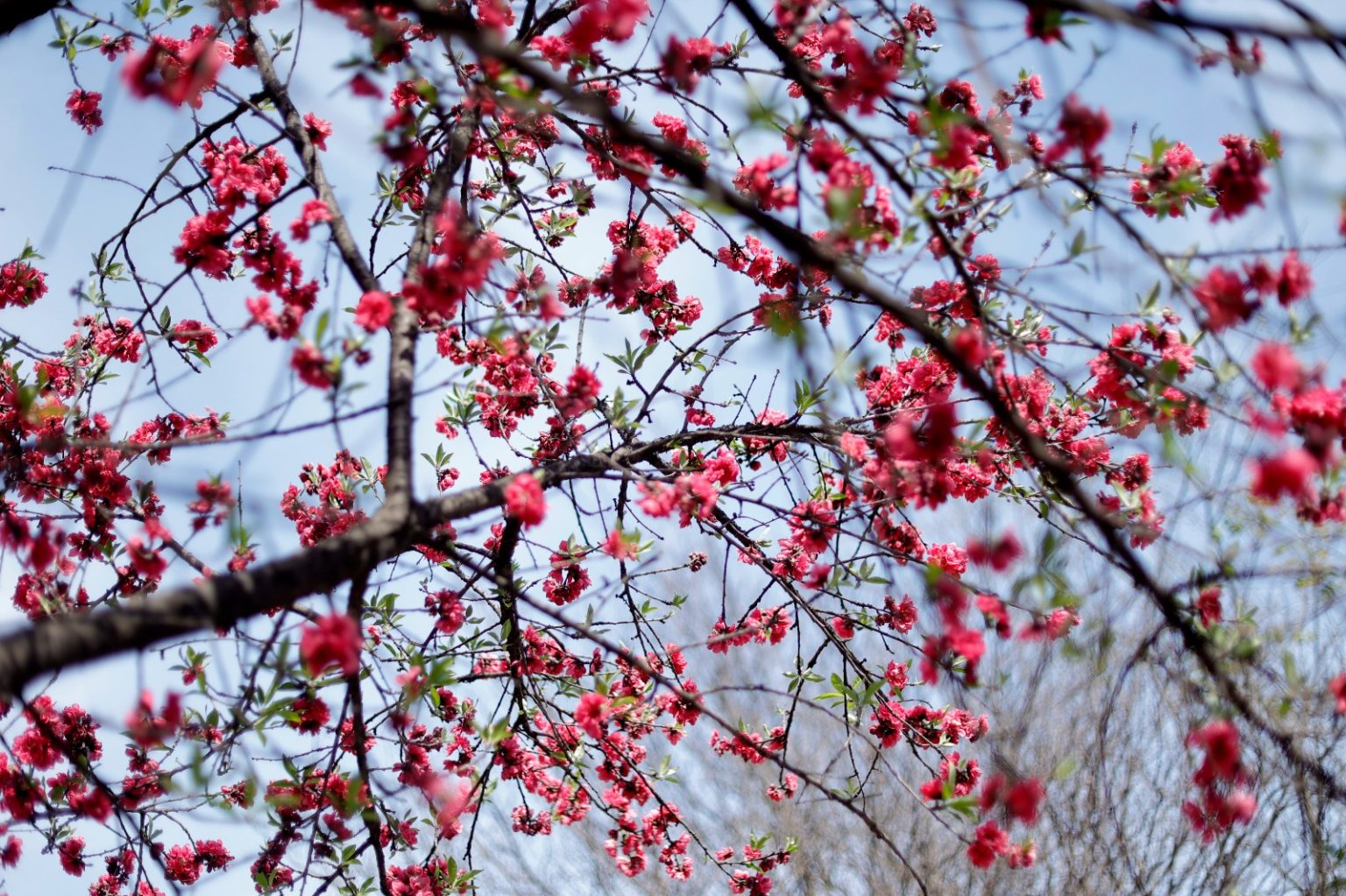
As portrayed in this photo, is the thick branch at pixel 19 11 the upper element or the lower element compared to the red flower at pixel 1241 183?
upper

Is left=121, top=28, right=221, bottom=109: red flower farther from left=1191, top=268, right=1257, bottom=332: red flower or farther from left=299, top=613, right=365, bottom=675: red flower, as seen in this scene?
left=1191, top=268, right=1257, bottom=332: red flower

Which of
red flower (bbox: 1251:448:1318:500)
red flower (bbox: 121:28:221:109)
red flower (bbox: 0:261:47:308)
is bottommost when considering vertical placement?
red flower (bbox: 1251:448:1318:500)

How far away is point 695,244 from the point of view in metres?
4.34

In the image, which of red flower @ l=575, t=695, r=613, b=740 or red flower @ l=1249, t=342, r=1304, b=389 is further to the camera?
red flower @ l=575, t=695, r=613, b=740

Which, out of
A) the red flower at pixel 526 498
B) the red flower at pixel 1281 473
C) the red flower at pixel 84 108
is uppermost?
the red flower at pixel 84 108

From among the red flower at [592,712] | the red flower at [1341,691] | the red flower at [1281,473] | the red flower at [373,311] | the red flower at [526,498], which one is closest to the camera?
the red flower at [1281,473]

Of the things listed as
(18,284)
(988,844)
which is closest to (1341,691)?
(988,844)

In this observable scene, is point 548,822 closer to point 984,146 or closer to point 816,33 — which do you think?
point 984,146

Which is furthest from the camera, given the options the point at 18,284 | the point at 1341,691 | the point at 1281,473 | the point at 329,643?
the point at 18,284

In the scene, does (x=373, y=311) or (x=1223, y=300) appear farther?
(x=373, y=311)

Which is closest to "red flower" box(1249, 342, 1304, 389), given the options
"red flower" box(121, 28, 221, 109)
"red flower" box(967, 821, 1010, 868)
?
"red flower" box(967, 821, 1010, 868)

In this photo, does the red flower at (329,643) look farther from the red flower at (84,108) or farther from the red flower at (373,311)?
the red flower at (84,108)

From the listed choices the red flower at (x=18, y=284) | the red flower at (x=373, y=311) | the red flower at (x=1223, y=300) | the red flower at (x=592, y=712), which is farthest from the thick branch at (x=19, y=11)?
the red flower at (x=1223, y=300)

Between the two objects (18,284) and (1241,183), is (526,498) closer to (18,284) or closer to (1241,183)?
(1241,183)
